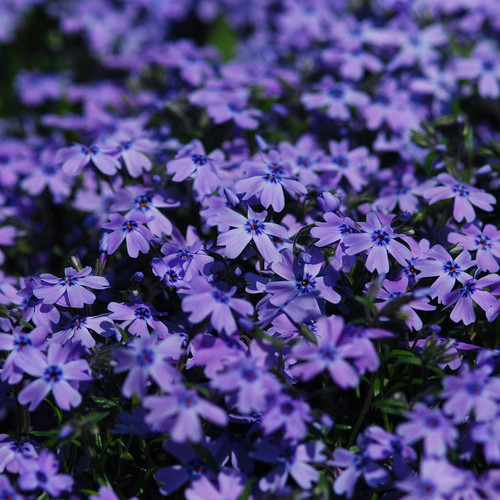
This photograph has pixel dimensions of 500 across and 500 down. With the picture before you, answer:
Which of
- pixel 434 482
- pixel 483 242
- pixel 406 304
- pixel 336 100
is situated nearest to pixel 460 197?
pixel 483 242

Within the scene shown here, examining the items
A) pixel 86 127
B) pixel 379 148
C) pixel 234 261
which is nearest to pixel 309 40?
pixel 379 148

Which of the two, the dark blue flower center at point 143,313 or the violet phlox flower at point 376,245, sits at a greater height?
the violet phlox flower at point 376,245

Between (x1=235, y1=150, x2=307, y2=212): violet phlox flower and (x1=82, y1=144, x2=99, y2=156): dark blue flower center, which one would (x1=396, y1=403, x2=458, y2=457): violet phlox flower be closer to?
(x1=235, y1=150, x2=307, y2=212): violet phlox flower

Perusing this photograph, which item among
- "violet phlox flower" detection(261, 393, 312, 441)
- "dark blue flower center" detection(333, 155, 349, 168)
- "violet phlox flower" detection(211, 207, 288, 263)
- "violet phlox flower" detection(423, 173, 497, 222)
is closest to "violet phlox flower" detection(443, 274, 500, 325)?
"violet phlox flower" detection(423, 173, 497, 222)

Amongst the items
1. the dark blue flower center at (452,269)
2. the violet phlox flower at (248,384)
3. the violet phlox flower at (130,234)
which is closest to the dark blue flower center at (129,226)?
the violet phlox flower at (130,234)

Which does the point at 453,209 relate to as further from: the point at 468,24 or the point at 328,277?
the point at 468,24

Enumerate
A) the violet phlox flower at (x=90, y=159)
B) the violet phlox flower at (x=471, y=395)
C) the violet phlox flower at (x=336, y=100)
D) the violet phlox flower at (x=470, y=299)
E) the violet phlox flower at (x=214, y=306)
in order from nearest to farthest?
the violet phlox flower at (x=471, y=395) < the violet phlox flower at (x=214, y=306) < the violet phlox flower at (x=470, y=299) < the violet phlox flower at (x=90, y=159) < the violet phlox flower at (x=336, y=100)

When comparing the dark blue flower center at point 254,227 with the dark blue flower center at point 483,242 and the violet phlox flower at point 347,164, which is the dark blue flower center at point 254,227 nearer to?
the violet phlox flower at point 347,164
